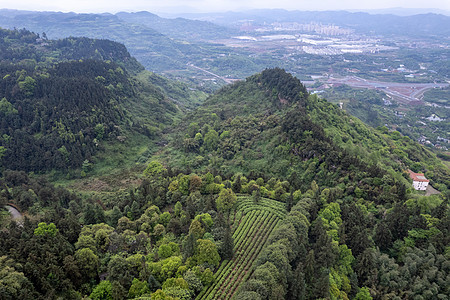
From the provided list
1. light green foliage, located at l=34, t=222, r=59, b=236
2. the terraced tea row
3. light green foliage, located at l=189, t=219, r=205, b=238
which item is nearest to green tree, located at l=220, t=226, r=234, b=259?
the terraced tea row

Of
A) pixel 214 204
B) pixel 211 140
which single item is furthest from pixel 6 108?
pixel 214 204

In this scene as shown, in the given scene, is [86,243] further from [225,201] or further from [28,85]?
[28,85]

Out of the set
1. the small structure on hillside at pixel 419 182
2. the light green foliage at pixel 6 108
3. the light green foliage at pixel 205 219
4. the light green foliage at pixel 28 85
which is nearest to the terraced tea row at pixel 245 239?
the light green foliage at pixel 205 219

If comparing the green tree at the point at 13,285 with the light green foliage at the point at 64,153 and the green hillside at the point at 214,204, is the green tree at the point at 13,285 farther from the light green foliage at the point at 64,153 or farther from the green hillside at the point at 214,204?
the light green foliage at the point at 64,153

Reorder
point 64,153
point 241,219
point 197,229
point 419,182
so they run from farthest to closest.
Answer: point 64,153, point 419,182, point 241,219, point 197,229

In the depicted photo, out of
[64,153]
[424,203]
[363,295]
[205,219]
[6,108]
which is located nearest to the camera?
[363,295]

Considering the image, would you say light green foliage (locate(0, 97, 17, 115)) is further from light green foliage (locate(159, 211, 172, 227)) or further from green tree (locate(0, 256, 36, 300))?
green tree (locate(0, 256, 36, 300))

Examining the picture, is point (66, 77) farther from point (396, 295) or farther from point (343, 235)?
point (396, 295)

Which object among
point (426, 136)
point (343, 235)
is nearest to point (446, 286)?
point (343, 235)
